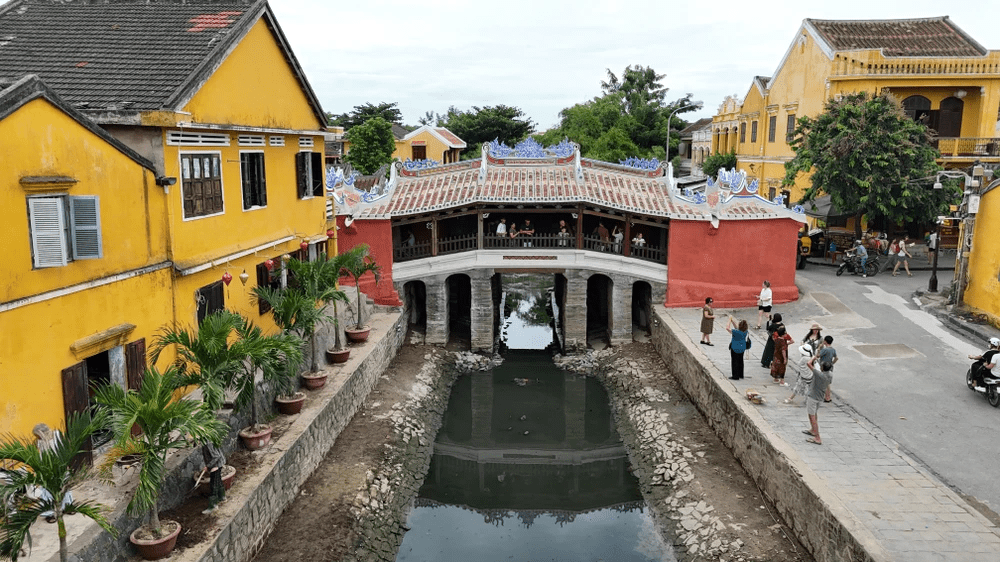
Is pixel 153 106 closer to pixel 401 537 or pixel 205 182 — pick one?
pixel 205 182

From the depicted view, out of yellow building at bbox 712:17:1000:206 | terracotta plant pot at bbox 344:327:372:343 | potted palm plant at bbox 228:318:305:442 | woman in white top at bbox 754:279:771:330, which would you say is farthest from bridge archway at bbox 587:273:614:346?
potted palm plant at bbox 228:318:305:442

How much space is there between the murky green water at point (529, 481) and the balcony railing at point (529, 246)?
383 cm

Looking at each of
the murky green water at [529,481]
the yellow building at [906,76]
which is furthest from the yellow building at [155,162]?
the yellow building at [906,76]

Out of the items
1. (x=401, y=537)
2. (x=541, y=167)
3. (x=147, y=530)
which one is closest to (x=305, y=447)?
(x=401, y=537)

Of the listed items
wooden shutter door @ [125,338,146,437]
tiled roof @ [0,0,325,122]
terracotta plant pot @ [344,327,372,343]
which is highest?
tiled roof @ [0,0,325,122]

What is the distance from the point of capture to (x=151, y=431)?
8.01 meters

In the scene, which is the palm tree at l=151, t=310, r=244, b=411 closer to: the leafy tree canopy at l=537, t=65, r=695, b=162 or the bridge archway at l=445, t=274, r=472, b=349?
the bridge archway at l=445, t=274, r=472, b=349

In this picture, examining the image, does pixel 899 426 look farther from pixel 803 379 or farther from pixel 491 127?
pixel 491 127

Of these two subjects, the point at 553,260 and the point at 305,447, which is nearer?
the point at 305,447

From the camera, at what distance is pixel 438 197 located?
71.0 ft

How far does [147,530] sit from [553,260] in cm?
1484

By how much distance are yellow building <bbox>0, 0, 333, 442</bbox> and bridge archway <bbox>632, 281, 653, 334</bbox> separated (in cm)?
1153

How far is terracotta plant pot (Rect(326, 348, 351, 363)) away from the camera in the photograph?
53.1 ft

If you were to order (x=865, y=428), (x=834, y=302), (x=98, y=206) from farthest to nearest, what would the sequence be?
(x=834, y=302) → (x=865, y=428) → (x=98, y=206)
